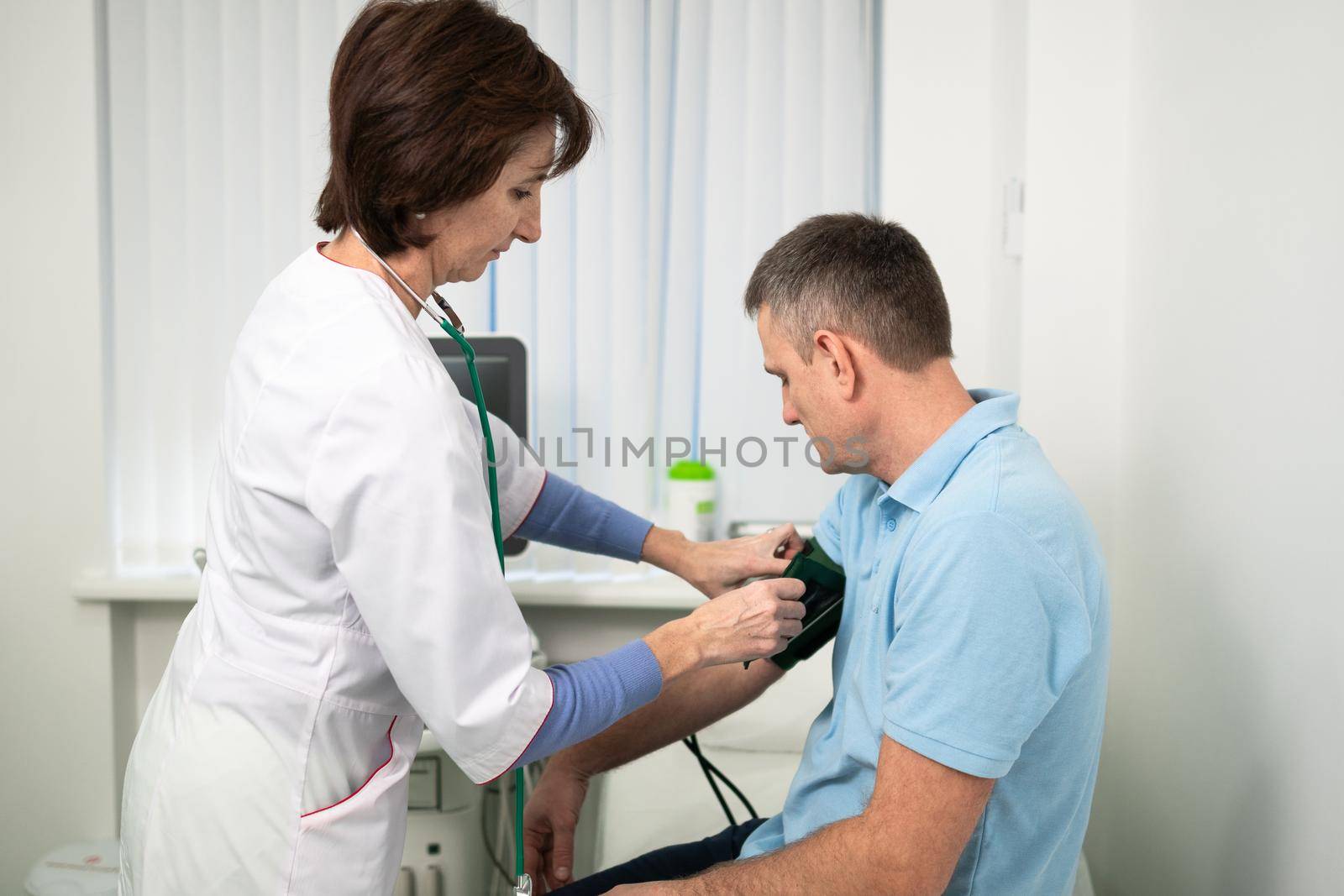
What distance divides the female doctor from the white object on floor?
43.6 inches

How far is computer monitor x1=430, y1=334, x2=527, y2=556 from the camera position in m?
1.97

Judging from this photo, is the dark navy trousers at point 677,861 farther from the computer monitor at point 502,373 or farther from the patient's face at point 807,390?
the computer monitor at point 502,373

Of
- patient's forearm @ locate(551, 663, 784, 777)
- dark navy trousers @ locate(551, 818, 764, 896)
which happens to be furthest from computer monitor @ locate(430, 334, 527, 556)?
dark navy trousers @ locate(551, 818, 764, 896)

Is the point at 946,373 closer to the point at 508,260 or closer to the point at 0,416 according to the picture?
the point at 508,260

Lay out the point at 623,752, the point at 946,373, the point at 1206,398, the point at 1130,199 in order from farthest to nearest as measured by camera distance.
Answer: the point at 1130,199, the point at 623,752, the point at 1206,398, the point at 946,373

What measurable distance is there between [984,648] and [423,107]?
0.72 metres

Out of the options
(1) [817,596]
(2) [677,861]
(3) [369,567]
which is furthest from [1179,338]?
(3) [369,567]

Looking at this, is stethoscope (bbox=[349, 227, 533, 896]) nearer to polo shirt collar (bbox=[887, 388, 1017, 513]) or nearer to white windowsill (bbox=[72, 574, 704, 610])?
polo shirt collar (bbox=[887, 388, 1017, 513])

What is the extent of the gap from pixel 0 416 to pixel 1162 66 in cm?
262

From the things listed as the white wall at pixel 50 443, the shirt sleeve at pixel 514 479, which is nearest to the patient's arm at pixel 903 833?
the shirt sleeve at pixel 514 479

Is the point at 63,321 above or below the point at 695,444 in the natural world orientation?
above

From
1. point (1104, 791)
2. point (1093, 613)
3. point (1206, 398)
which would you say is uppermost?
point (1206, 398)

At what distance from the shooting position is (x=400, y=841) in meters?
0.97

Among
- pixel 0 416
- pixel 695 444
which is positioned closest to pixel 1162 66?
pixel 695 444
